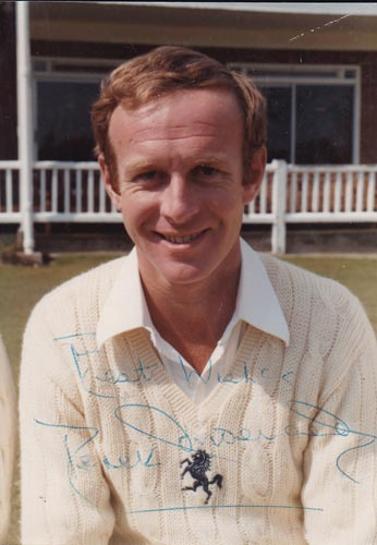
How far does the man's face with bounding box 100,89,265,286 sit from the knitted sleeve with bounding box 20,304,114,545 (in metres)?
0.30

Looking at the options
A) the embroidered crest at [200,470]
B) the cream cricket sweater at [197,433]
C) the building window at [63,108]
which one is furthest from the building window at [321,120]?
the embroidered crest at [200,470]

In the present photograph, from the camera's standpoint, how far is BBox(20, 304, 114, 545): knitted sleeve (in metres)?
1.63

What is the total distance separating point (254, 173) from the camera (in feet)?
5.32

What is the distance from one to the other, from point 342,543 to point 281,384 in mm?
354

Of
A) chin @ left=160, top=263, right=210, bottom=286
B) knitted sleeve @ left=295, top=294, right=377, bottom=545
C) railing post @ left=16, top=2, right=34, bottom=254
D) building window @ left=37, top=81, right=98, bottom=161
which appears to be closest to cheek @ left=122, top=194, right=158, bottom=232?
chin @ left=160, top=263, right=210, bottom=286

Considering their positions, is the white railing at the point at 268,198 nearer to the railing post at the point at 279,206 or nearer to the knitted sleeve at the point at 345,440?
the railing post at the point at 279,206

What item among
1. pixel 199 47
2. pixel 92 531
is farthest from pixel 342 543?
pixel 199 47

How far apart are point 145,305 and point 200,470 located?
0.36 m

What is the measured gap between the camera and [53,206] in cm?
417

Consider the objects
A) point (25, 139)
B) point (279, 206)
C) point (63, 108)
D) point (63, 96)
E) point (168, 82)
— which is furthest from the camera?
point (63, 96)

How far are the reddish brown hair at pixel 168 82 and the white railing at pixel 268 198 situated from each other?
5.74 ft

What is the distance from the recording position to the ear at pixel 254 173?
62.7 inches

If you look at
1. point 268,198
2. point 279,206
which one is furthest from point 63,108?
point 279,206

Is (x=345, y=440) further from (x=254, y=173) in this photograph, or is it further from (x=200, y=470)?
(x=254, y=173)
